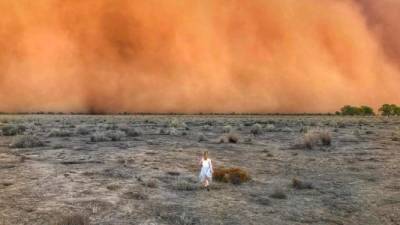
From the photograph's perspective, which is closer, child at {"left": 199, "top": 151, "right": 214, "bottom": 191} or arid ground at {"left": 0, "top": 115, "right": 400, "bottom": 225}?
arid ground at {"left": 0, "top": 115, "right": 400, "bottom": 225}

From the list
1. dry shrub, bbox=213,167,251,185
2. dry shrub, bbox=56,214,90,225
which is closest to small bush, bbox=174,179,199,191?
dry shrub, bbox=213,167,251,185

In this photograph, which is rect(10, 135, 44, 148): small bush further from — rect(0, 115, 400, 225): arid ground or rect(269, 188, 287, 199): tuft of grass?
rect(269, 188, 287, 199): tuft of grass

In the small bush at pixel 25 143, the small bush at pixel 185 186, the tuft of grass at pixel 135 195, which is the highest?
the small bush at pixel 25 143

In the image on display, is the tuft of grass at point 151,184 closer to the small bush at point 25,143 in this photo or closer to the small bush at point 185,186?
the small bush at point 185,186

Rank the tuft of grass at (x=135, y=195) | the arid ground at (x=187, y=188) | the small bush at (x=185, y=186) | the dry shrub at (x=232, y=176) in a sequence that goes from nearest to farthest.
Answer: the arid ground at (x=187, y=188) < the tuft of grass at (x=135, y=195) < the small bush at (x=185, y=186) < the dry shrub at (x=232, y=176)

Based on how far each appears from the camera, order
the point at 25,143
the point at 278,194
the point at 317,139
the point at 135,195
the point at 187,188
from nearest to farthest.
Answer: the point at 135,195 → the point at 278,194 → the point at 187,188 → the point at 25,143 → the point at 317,139

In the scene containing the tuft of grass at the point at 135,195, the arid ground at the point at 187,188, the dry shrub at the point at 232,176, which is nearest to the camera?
the arid ground at the point at 187,188

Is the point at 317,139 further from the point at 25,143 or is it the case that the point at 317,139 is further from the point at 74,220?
the point at 74,220

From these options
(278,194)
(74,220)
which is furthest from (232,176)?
(74,220)

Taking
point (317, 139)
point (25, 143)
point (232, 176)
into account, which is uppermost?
point (317, 139)

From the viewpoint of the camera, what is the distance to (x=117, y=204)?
1536cm

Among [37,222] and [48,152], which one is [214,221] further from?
[48,152]

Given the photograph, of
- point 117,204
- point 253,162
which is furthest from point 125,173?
point 253,162

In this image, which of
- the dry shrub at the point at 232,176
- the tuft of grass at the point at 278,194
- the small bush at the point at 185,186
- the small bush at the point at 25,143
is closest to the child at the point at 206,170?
the small bush at the point at 185,186
